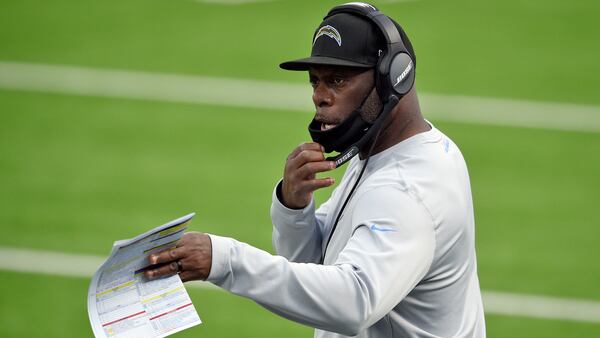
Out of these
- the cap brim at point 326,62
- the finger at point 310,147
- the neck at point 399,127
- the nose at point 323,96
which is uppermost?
the cap brim at point 326,62

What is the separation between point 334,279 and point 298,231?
2.42ft

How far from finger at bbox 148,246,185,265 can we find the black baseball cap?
0.73 meters

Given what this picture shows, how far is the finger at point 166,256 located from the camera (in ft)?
9.66

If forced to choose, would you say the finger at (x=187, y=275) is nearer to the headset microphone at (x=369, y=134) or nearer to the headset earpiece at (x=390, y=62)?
the headset microphone at (x=369, y=134)

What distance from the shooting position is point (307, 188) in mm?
3498

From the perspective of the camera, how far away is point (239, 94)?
8.10 m

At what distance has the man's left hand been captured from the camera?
115 inches

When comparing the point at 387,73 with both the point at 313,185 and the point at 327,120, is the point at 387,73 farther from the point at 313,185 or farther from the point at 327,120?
the point at 313,185

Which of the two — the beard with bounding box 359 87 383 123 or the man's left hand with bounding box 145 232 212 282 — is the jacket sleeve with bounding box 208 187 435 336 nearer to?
the man's left hand with bounding box 145 232 212 282

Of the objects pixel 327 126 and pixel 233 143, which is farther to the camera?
pixel 233 143

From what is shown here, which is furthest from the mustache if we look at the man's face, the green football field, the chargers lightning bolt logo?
the green football field

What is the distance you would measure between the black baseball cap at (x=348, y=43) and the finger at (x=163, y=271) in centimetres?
75

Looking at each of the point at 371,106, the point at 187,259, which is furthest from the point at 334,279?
the point at 371,106

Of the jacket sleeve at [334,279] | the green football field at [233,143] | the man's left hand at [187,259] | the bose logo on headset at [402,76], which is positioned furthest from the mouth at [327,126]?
the green football field at [233,143]
